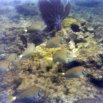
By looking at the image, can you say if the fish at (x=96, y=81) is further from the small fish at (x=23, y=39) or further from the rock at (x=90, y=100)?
the small fish at (x=23, y=39)

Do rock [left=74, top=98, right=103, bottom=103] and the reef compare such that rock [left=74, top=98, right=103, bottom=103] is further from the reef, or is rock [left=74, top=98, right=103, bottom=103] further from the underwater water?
the reef

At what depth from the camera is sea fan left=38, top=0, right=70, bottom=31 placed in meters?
8.77

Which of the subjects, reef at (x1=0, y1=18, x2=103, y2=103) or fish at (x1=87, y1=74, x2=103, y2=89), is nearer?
reef at (x1=0, y1=18, x2=103, y2=103)

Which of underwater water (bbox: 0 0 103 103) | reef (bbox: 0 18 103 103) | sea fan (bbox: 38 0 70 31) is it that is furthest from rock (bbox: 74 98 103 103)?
sea fan (bbox: 38 0 70 31)

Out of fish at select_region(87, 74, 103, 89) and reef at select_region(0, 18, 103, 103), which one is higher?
reef at select_region(0, 18, 103, 103)

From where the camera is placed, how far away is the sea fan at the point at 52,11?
8.77 metres

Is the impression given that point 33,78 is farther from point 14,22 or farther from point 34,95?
point 14,22

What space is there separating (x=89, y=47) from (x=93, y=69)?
1013 mm

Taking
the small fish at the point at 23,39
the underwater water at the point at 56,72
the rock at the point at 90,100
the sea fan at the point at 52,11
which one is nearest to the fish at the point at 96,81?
the underwater water at the point at 56,72

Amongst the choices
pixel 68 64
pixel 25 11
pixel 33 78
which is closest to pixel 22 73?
pixel 33 78

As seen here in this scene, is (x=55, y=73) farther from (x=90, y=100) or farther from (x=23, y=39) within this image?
(x=23, y=39)

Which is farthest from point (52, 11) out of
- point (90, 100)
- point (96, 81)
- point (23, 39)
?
point (90, 100)

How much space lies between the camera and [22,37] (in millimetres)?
8828

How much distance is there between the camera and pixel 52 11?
8828mm
